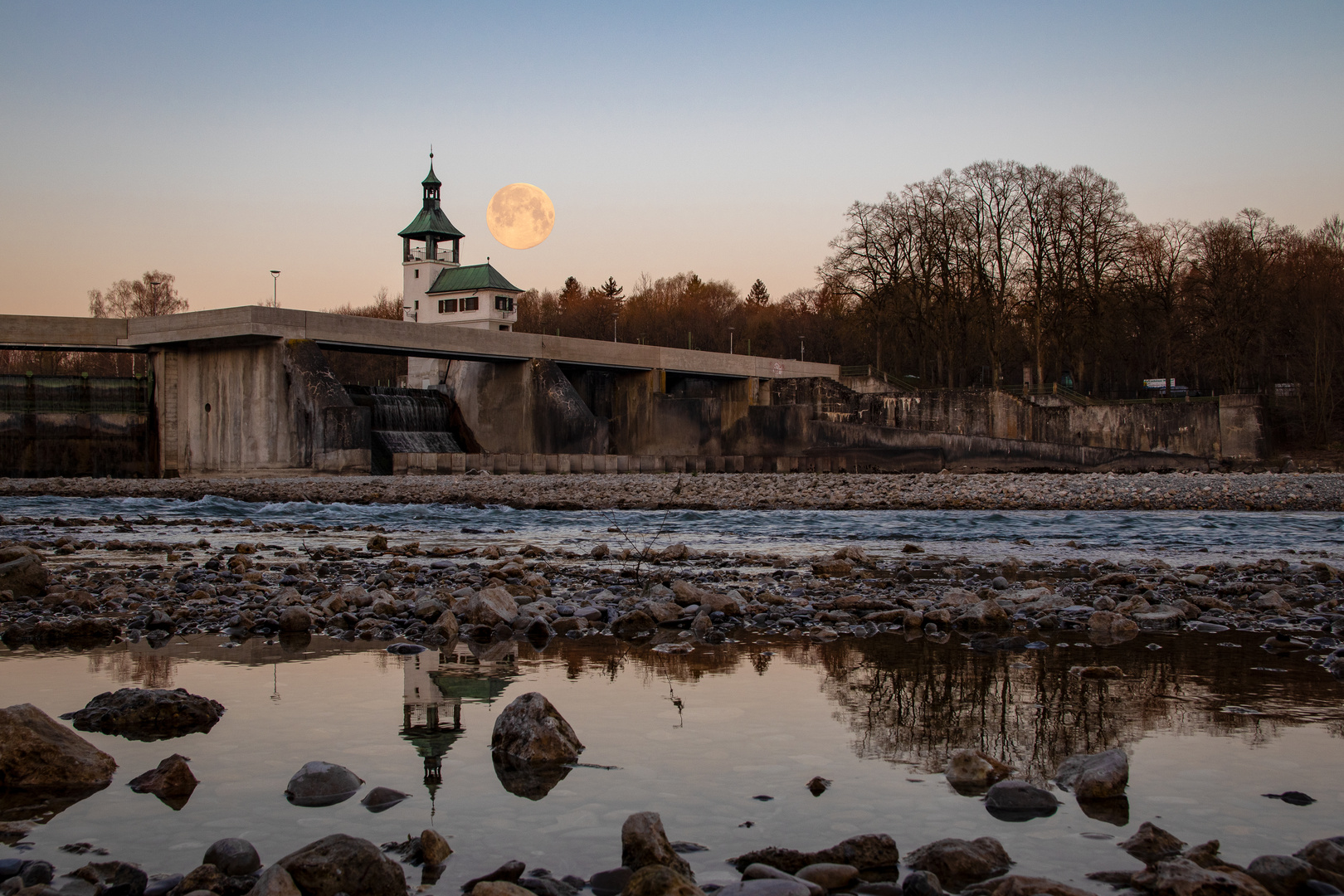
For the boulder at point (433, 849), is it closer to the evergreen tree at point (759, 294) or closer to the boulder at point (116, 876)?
the boulder at point (116, 876)

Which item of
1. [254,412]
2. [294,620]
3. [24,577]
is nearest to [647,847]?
[294,620]

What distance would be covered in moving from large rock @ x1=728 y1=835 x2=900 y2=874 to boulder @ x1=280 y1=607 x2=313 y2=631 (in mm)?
4514

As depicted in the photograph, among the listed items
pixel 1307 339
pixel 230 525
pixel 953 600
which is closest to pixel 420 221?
pixel 1307 339

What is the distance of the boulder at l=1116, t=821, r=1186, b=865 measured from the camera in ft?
8.92

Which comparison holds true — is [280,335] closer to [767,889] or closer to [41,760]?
[41,760]

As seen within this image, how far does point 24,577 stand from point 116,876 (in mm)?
6603

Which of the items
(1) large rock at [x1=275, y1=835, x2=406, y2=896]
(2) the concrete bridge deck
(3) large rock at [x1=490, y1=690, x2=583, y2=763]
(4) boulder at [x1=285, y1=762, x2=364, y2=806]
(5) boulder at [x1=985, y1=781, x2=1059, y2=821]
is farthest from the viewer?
(2) the concrete bridge deck

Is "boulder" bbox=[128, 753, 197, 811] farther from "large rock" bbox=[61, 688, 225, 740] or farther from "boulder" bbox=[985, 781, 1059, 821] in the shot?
"boulder" bbox=[985, 781, 1059, 821]

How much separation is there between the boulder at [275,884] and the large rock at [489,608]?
13.6 feet

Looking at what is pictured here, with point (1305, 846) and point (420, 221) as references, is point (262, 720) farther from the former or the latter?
point (420, 221)

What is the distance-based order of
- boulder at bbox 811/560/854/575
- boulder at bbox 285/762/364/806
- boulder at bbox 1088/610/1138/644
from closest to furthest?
1. boulder at bbox 285/762/364/806
2. boulder at bbox 1088/610/1138/644
3. boulder at bbox 811/560/854/575

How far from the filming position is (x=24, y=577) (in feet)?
26.5

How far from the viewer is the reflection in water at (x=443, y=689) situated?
386 cm

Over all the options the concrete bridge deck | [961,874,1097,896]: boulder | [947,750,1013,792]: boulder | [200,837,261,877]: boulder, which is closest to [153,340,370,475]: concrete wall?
the concrete bridge deck
